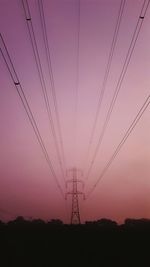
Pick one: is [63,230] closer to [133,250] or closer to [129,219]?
[133,250]

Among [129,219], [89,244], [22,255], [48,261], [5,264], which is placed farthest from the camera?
[129,219]

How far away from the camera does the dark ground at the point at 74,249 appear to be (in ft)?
75.2

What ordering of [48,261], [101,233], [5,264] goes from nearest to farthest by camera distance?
Result: 1. [5,264]
2. [48,261]
3. [101,233]

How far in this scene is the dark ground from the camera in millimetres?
22906

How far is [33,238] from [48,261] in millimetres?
8146

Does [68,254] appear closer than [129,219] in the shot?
Yes

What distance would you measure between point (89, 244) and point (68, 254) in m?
3.64

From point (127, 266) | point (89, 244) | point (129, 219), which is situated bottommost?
point (127, 266)

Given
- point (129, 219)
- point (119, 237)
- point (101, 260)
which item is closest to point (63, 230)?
point (119, 237)

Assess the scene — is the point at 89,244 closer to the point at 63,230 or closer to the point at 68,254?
the point at 68,254

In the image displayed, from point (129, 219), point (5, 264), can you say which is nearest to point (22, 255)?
point (5, 264)

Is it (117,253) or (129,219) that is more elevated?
(129,219)

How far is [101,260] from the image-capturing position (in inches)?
925

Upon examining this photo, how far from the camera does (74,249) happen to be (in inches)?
1046
